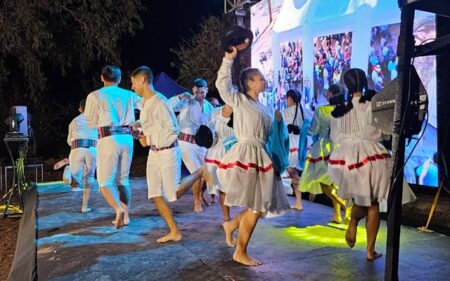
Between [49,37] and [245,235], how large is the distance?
33.8 feet

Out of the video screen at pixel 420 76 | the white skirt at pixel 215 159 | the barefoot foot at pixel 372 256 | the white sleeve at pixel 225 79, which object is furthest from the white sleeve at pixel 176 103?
the barefoot foot at pixel 372 256

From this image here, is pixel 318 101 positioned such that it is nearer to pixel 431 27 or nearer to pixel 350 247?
pixel 431 27

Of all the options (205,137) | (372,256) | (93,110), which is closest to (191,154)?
(205,137)

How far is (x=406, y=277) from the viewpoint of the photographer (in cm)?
427

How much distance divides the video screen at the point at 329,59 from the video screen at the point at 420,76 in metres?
0.75

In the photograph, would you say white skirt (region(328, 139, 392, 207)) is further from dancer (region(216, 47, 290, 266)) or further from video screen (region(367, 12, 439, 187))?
video screen (region(367, 12, 439, 187))

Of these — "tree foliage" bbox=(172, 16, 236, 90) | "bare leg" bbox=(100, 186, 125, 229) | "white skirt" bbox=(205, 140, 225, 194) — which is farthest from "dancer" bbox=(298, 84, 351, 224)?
"tree foliage" bbox=(172, 16, 236, 90)

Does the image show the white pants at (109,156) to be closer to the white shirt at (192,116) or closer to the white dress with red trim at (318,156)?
the white shirt at (192,116)

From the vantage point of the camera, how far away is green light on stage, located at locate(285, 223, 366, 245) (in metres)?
5.49

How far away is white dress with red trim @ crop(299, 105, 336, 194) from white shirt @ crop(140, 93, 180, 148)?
1918 millimetres

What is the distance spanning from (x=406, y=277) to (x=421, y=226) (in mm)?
2209

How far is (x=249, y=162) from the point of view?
4.44 m

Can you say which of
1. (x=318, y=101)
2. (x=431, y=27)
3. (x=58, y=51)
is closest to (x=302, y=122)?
(x=318, y=101)

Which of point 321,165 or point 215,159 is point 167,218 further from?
point 321,165
